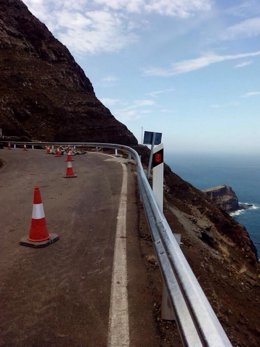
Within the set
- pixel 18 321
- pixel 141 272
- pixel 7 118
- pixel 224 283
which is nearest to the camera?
pixel 18 321

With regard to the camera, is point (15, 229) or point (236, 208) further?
point (236, 208)

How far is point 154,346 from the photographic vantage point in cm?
321

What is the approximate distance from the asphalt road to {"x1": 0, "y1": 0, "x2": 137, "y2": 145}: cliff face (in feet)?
121

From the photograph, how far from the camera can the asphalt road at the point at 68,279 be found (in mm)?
3410

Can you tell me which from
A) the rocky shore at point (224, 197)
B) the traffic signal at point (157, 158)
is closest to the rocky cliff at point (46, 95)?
the traffic signal at point (157, 158)

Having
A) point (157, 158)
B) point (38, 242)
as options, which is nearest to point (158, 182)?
point (157, 158)

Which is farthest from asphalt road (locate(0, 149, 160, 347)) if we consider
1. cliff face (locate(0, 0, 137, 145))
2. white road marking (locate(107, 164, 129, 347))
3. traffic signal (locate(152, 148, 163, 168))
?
cliff face (locate(0, 0, 137, 145))

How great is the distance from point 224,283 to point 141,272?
2007mm

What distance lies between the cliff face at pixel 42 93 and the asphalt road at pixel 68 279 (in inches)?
1452

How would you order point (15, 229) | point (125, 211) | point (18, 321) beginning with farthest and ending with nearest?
point (125, 211) < point (15, 229) < point (18, 321)

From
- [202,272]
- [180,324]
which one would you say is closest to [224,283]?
[202,272]

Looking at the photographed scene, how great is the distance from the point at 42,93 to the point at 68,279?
4891 centimetres

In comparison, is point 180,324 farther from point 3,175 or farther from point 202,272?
point 3,175

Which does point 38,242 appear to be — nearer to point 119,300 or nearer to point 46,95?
point 119,300
